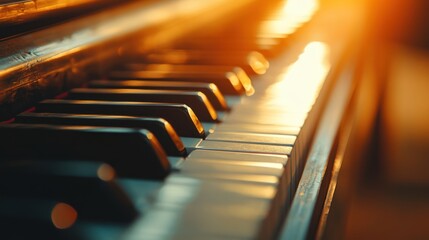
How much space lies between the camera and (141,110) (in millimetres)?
947

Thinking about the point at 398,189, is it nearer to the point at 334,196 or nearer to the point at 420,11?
the point at 420,11

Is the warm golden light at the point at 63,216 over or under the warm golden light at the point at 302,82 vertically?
under

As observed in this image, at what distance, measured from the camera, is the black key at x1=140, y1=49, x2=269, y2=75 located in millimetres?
1423

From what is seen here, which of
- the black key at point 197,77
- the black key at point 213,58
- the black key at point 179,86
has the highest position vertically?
the black key at point 213,58

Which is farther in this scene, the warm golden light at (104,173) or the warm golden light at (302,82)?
the warm golden light at (302,82)

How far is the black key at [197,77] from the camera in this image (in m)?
1.24

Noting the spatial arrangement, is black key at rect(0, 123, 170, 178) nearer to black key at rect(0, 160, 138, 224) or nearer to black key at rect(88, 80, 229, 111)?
black key at rect(0, 160, 138, 224)

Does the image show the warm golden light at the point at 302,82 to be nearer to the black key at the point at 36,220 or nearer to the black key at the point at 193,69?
the black key at the point at 193,69

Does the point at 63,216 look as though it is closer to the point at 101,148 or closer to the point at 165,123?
the point at 101,148

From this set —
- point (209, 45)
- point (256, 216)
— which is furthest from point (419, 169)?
point (256, 216)

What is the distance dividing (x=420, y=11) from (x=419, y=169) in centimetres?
140

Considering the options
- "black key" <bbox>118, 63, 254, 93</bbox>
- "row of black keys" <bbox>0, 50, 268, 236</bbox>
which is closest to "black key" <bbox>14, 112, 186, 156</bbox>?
"row of black keys" <bbox>0, 50, 268, 236</bbox>

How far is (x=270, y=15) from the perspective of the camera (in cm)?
219

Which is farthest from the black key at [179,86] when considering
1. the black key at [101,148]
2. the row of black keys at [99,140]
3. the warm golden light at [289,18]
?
the warm golden light at [289,18]
